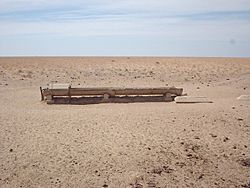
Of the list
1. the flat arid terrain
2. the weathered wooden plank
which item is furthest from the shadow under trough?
the flat arid terrain

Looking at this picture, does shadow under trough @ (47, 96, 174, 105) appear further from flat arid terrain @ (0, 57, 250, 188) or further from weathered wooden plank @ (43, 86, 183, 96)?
flat arid terrain @ (0, 57, 250, 188)

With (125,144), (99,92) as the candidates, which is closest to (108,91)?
(99,92)

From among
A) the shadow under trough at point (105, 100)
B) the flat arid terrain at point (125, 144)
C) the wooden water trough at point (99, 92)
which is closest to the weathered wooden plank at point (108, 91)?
the wooden water trough at point (99, 92)

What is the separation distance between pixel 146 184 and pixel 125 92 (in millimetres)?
5717

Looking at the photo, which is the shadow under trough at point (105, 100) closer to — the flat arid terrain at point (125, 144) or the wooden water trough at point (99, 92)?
the wooden water trough at point (99, 92)

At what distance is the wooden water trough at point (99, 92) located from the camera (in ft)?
34.5

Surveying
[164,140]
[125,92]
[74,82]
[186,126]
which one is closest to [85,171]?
[164,140]

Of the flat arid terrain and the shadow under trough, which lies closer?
the flat arid terrain

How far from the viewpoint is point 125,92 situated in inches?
431

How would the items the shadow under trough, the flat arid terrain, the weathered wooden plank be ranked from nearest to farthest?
1. the flat arid terrain
2. the weathered wooden plank
3. the shadow under trough

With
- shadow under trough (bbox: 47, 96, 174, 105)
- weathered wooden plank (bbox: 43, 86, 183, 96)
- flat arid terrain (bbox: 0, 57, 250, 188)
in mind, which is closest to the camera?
flat arid terrain (bbox: 0, 57, 250, 188)

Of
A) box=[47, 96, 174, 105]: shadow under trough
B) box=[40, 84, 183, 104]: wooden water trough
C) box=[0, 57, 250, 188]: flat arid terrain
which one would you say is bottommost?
box=[0, 57, 250, 188]: flat arid terrain

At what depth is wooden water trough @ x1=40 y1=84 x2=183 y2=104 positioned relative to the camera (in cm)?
1051

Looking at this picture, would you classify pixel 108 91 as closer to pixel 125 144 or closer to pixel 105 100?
pixel 105 100
